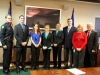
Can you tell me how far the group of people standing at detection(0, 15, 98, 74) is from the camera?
12.6 ft

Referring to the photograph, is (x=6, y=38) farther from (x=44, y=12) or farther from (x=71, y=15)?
(x=71, y=15)

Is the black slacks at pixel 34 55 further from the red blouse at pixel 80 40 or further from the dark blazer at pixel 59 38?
the red blouse at pixel 80 40

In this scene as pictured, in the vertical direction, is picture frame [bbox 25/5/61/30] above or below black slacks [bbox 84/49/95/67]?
above

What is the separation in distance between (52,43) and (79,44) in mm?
852

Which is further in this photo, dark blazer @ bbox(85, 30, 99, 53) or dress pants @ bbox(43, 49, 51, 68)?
dress pants @ bbox(43, 49, 51, 68)

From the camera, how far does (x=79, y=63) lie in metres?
4.04

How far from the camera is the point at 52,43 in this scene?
4.35m

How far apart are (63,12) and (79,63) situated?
232cm

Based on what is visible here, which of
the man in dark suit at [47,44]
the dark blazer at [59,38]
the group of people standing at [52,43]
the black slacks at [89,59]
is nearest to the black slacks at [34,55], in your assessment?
the group of people standing at [52,43]

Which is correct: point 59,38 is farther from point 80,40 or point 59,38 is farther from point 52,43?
point 80,40

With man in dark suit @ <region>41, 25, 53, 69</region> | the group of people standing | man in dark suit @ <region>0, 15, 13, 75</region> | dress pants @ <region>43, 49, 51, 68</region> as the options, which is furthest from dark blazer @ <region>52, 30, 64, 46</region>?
man in dark suit @ <region>0, 15, 13, 75</region>

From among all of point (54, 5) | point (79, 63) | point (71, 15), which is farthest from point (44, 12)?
point (79, 63)

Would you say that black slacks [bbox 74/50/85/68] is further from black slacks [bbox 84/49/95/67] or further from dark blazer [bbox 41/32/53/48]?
dark blazer [bbox 41/32/53/48]

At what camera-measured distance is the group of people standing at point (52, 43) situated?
3.83m
